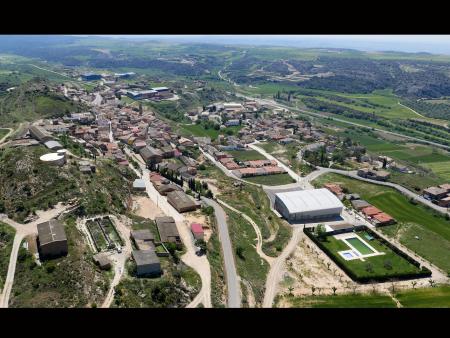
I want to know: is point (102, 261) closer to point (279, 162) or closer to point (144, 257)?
point (144, 257)

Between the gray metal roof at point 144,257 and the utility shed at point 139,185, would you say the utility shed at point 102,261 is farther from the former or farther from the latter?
the utility shed at point 139,185

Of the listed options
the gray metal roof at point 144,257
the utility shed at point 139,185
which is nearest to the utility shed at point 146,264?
the gray metal roof at point 144,257

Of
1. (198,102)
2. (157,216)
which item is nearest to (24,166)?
(157,216)

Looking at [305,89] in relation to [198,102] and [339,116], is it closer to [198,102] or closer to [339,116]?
[339,116]

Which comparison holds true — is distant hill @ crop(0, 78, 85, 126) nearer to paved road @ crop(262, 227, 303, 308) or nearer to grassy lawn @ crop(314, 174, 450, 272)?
grassy lawn @ crop(314, 174, 450, 272)

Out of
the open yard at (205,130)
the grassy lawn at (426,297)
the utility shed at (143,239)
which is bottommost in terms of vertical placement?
the open yard at (205,130)

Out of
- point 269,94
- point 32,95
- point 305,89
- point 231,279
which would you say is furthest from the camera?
point 305,89

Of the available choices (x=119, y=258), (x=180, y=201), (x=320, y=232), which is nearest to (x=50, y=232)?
(x=119, y=258)
